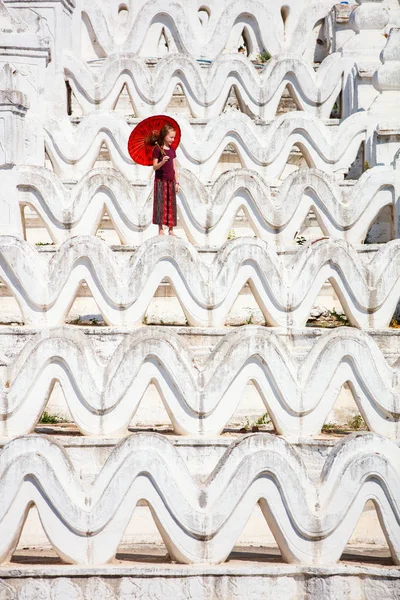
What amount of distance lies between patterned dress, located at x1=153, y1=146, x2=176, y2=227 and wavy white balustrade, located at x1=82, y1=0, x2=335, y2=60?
4253mm

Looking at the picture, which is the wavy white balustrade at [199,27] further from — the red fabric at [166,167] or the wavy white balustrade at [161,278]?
the wavy white balustrade at [161,278]

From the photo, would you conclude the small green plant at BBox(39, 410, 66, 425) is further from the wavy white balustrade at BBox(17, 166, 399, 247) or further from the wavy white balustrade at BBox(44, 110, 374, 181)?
the wavy white balustrade at BBox(44, 110, 374, 181)

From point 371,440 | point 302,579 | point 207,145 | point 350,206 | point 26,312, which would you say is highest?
point 207,145

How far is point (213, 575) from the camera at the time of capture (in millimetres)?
9727

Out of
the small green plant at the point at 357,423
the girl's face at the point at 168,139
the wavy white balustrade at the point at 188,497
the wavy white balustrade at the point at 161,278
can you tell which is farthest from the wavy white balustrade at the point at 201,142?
the wavy white balustrade at the point at 188,497

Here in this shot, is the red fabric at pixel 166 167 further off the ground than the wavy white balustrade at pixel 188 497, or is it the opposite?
the red fabric at pixel 166 167

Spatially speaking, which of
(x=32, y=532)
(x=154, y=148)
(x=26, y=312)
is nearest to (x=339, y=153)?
(x=154, y=148)

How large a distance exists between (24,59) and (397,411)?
18.8 feet

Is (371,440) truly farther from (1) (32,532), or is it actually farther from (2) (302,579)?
(1) (32,532)

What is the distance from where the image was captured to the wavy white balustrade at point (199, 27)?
→ 16.8 metres

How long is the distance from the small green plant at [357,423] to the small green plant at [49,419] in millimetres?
2252

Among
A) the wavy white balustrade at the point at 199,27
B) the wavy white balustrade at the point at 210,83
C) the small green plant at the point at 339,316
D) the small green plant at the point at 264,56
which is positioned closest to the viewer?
the small green plant at the point at 339,316

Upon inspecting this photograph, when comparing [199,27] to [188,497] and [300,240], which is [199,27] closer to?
[300,240]

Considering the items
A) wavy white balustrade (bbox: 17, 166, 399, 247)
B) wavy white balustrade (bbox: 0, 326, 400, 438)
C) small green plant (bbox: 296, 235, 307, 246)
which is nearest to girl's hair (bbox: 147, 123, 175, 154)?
wavy white balustrade (bbox: 17, 166, 399, 247)
